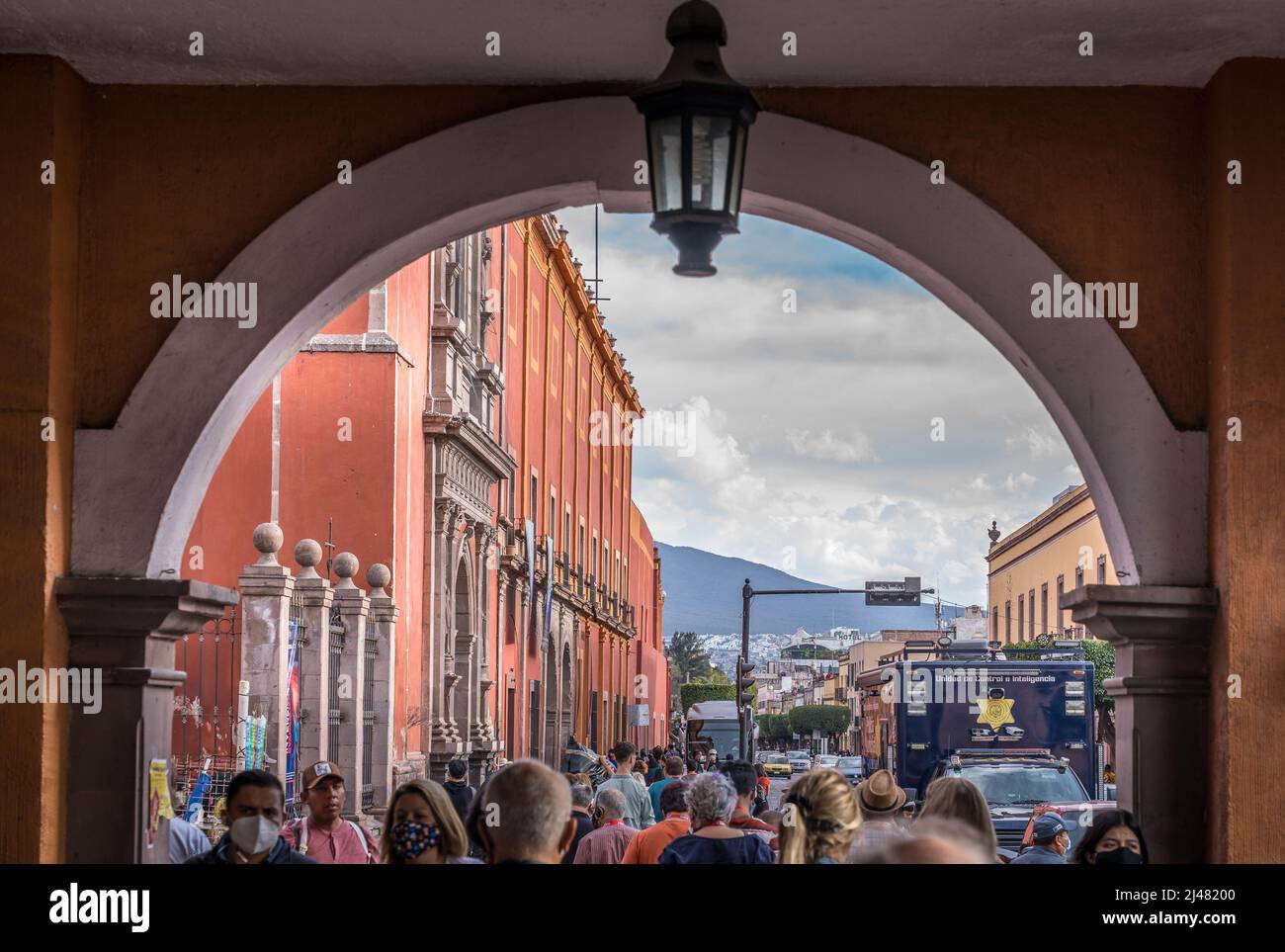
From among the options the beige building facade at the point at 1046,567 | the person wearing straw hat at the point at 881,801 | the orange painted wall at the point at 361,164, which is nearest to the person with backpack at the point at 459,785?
the person wearing straw hat at the point at 881,801

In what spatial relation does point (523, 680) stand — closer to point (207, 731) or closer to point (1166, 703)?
point (207, 731)

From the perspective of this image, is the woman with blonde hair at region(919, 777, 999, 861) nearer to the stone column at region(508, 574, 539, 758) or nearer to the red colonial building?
the red colonial building

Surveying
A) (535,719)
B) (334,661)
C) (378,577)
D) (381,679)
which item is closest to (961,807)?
(334,661)

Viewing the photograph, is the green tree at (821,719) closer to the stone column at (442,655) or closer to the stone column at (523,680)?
the stone column at (523,680)

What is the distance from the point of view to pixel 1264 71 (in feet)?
21.7

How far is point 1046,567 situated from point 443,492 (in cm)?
3613

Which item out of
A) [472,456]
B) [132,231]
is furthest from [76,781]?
[472,456]

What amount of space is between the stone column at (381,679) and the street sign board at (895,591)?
54.5 feet

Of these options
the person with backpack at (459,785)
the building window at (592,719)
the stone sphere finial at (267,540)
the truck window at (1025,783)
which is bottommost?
the building window at (592,719)

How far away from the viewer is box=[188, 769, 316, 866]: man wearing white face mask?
224 inches

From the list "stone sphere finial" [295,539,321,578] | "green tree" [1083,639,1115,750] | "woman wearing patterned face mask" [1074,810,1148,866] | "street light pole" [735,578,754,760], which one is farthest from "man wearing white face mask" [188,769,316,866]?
"green tree" [1083,639,1115,750]

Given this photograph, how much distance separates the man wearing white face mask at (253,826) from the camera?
5680 mm
